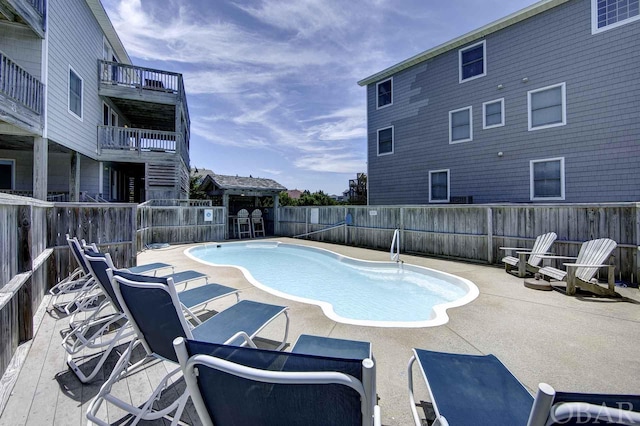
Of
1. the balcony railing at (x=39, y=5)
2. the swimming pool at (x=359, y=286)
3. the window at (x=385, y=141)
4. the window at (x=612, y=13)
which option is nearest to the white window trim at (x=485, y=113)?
the window at (x=612, y=13)

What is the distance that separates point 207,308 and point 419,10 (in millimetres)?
11790

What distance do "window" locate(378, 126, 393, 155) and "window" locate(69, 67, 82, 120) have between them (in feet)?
39.3

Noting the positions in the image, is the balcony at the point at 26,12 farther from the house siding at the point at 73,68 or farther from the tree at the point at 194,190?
the tree at the point at 194,190

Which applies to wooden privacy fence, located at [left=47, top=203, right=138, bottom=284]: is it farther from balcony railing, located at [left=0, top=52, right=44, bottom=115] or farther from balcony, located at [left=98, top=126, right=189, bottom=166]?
balcony, located at [left=98, top=126, right=189, bottom=166]

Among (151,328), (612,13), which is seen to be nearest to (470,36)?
(612,13)

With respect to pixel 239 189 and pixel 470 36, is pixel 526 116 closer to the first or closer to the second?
pixel 470 36

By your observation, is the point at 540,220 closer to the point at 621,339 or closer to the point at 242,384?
the point at 621,339

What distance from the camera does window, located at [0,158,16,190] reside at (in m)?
10.7

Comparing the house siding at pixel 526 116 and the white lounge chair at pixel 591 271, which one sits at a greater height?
the house siding at pixel 526 116

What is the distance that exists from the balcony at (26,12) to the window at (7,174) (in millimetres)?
5460

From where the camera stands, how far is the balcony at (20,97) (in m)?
6.74

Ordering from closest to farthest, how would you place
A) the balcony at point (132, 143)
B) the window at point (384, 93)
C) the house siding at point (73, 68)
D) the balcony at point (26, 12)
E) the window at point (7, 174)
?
the balcony at point (26, 12)
the house siding at point (73, 68)
the window at point (7, 174)
the balcony at point (132, 143)
the window at point (384, 93)

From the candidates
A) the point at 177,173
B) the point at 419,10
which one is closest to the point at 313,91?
the point at 419,10

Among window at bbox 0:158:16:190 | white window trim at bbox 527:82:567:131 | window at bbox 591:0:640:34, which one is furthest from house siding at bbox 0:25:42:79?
window at bbox 591:0:640:34
